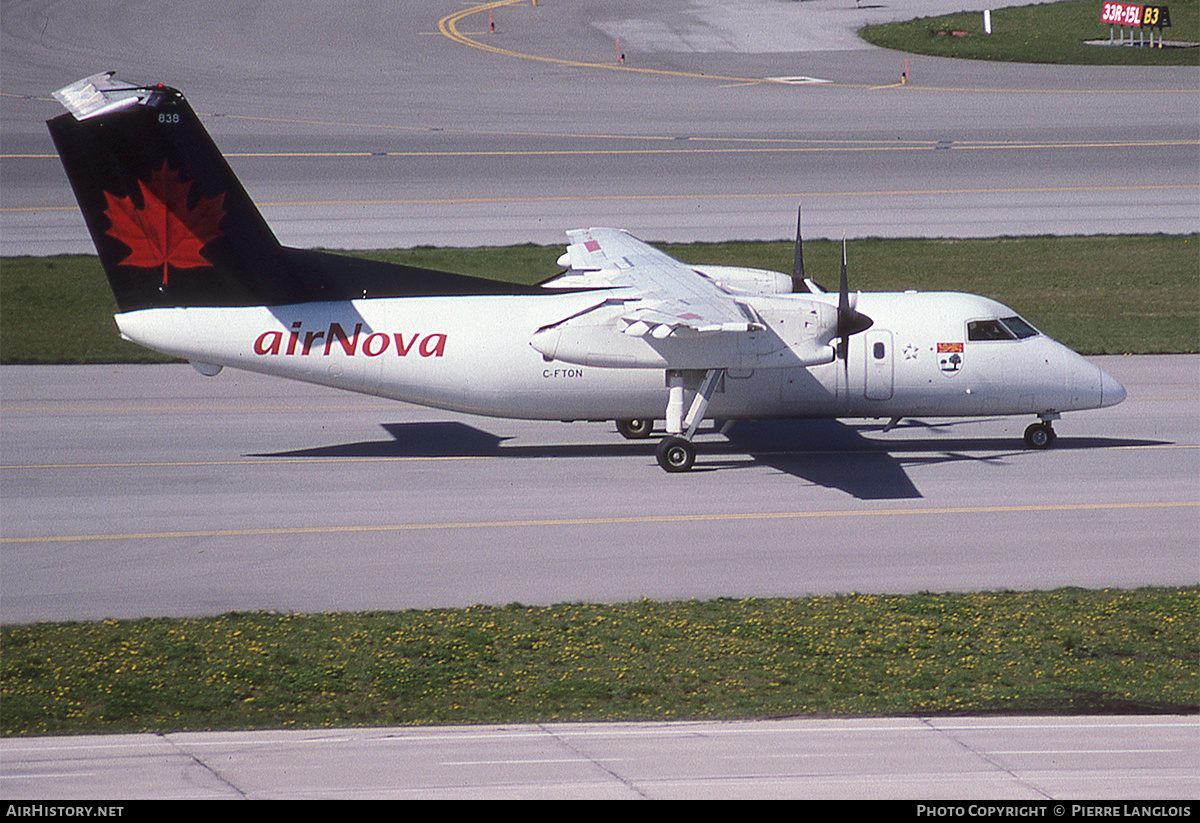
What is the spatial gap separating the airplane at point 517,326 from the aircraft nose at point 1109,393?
4 cm

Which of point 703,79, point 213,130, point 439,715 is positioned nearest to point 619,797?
point 439,715

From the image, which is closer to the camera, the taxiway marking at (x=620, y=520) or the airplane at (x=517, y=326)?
the taxiway marking at (x=620, y=520)

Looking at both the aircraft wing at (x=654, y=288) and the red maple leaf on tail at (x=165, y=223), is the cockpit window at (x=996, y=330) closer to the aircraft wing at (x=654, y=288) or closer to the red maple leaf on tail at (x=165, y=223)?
the aircraft wing at (x=654, y=288)

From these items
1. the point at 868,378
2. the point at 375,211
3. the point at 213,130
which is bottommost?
the point at 868,378

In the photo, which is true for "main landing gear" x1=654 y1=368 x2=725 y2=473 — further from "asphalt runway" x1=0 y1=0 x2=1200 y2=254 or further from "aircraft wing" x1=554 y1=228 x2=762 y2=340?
"asphalt runway" x1=0 y1=0 x2=1200 y2=254

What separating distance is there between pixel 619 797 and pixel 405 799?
68.4 inches

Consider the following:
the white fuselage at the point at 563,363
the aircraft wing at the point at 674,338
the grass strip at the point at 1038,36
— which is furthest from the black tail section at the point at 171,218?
the grass strip at the point at 1038,36

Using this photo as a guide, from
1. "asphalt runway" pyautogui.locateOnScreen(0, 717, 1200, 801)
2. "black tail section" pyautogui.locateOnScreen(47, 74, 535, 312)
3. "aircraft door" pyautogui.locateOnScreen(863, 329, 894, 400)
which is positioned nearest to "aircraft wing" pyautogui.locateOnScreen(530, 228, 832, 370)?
"aircraft door" pyautogui.locateOnScreen(863, 329, 894, 400)

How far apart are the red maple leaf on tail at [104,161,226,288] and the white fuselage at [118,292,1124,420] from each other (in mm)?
936

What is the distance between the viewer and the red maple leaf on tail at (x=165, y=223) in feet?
75.1

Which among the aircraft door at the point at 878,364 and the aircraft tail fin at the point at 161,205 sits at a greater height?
the aircraft tail fin at the point at 161,205

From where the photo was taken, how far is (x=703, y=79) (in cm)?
5503

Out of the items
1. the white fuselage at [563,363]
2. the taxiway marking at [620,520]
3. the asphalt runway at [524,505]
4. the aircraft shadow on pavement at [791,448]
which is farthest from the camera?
the aircraft shadow on pavement at [791,448]

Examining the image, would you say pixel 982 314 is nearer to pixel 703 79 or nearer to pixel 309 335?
pixel 309 335
